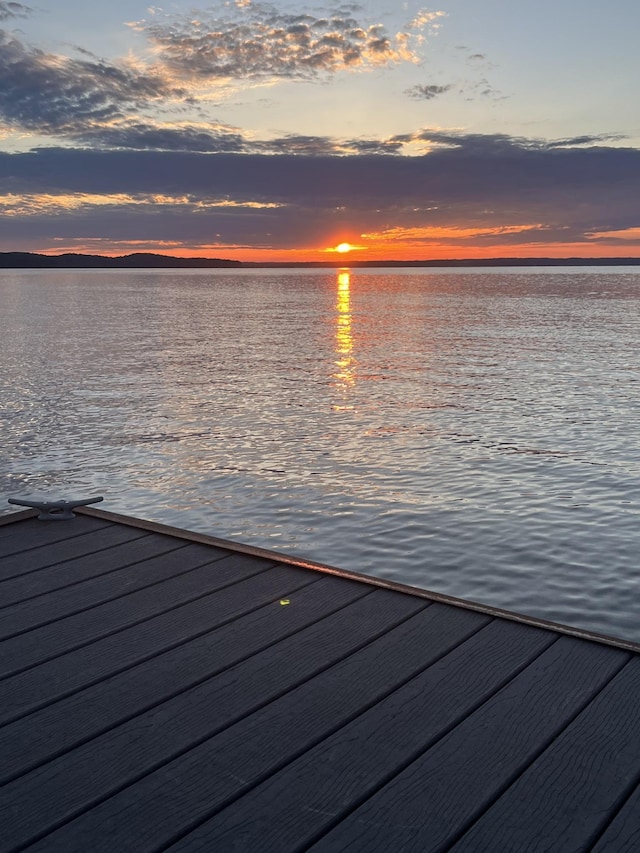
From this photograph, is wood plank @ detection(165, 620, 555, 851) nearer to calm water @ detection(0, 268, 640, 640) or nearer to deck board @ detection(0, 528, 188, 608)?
deck board @ detection(0, 528, 188, 608)

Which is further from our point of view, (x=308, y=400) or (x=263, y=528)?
(x=308, y=400)

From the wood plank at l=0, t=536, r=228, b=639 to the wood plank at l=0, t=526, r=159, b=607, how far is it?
2 centimetres

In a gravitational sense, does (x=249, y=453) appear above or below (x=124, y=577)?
below

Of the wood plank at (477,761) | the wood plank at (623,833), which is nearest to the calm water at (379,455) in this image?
the wood plank at (477,761)

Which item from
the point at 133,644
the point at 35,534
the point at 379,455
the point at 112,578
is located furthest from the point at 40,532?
the point at 379,455

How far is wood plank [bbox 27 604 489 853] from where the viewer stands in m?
2.59

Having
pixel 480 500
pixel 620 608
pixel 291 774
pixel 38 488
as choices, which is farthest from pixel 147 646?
pixel 38 488

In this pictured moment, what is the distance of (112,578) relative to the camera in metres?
4.76

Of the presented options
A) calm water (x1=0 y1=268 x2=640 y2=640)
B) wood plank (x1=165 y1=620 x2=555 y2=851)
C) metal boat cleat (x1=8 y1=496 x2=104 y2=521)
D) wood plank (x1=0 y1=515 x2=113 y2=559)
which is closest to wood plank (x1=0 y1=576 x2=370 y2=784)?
wood plank (x1=165 y1=620 x2=555 y2=851)

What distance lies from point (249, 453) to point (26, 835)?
10345 mm

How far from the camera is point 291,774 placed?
9.41 ft

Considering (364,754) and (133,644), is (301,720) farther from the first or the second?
(133,644)

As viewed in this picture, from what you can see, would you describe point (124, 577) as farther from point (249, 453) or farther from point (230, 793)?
point (249, 453)

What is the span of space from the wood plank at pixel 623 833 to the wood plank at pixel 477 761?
0.37 metres
